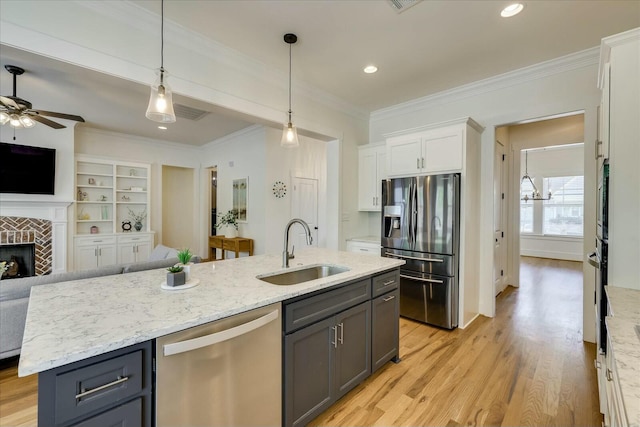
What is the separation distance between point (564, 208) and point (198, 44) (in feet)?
30.5

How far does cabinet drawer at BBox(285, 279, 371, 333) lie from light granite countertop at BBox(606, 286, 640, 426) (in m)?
1.25

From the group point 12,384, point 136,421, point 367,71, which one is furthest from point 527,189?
point 12,384

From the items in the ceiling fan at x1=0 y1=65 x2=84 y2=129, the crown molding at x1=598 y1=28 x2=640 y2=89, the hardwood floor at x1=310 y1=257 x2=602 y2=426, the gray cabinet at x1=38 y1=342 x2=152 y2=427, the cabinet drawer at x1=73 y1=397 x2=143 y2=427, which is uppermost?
the ceiling fan at x1=0 y1=65 x2=84 y2=129

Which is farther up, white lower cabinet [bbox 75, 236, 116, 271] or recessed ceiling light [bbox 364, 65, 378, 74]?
recessed ceiling light [bbox 364, 65, 378, 74]

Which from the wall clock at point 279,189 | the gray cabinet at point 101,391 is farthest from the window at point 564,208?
the gray cabinet at point 101,391

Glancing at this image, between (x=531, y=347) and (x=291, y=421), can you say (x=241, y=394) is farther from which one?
(x=531, y=347)

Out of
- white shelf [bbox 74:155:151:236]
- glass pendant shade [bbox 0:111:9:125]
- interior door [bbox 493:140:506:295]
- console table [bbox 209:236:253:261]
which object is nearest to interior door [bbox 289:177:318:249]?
console table [bbox 209:236:253:261]

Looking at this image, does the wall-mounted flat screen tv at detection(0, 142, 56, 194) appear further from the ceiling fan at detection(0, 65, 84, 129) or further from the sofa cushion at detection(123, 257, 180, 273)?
the sofa cushion at detection(123, 257, 180, 273)

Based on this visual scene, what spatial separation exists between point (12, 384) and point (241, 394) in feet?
7.14

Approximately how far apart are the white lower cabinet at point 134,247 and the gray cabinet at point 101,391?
568 centimetres

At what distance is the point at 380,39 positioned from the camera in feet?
8.46

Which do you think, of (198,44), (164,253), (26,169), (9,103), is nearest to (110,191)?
(26,169)

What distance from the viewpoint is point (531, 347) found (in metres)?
2.72

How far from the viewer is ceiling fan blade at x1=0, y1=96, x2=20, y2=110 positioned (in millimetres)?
2775
